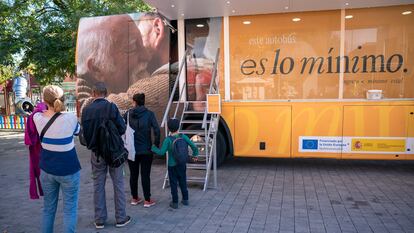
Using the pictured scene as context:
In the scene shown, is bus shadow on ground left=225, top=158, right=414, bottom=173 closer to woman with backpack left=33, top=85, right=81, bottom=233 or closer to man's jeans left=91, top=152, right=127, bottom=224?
man's jeans left=91, top=152, right=127, bottom=224

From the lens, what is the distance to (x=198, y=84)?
23.9 ft

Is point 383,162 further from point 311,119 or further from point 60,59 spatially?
point 60,59

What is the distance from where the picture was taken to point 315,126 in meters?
6.68

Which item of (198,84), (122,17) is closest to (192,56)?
(198,84)

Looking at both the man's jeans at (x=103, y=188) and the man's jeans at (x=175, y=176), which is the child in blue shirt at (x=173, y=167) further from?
the man's jeans at (x=103, y=188)

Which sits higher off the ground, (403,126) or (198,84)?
(198,84)

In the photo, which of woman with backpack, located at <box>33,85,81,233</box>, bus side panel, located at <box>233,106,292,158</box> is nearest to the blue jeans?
woman with backpack, located at <box>33,85,81,233</box>

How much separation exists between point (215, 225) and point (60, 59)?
9.19 m

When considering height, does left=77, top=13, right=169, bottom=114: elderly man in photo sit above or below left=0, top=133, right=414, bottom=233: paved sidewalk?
above

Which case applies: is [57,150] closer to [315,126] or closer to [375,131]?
[315,126]

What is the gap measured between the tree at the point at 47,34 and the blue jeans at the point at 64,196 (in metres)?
8.60

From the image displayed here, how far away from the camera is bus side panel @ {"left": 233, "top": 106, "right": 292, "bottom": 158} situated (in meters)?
6.80

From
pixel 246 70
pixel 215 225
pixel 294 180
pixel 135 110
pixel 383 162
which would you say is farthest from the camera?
pixel 383 162

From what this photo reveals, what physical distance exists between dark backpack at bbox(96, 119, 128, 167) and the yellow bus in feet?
10.4
